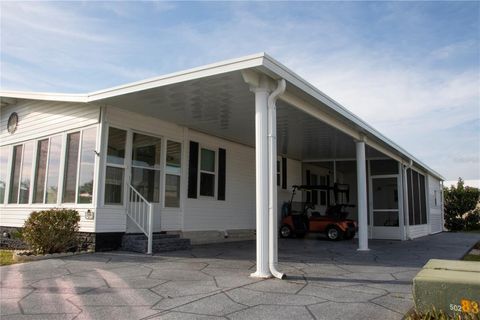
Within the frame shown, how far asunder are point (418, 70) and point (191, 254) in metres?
7.46

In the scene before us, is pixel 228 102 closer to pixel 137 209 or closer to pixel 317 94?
pixel 317 94

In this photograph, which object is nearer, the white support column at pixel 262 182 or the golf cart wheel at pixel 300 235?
the white support column at pixel 262 182

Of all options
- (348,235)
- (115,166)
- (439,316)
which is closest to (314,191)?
Result: (348,235)

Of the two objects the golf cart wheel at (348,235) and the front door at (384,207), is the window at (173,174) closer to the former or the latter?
the golf cart wheel at (348,235)

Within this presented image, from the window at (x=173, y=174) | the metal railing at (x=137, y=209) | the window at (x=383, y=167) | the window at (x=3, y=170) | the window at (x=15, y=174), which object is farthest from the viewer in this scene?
the window at (x=383, y=167)

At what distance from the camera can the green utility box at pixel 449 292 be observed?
12.6 feet

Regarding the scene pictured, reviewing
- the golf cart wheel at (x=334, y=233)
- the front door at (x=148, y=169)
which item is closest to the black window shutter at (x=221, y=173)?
the front door at (x=148, y=169)

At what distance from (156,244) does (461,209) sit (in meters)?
21.8

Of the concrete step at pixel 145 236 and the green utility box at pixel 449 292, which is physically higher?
the concrete step at pixel 145 236

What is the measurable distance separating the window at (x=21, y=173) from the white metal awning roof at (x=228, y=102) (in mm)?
1497

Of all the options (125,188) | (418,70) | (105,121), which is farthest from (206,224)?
(418,70)

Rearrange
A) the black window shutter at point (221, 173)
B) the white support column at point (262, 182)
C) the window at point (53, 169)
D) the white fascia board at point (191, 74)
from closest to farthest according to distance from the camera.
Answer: the white fascia board at point (191, 74)
the white support column at point (262, 182)
the window at point (53, 169)
the black window shutter at point (221, 173)

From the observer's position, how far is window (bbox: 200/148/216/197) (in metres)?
12.1

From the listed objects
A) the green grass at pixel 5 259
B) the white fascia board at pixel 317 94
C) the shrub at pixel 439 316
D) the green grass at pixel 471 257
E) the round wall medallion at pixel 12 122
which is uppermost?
the round wall medallion at pixel 12 122
